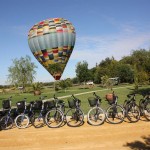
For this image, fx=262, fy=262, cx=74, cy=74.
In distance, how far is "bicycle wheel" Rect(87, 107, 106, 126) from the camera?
10997 mm

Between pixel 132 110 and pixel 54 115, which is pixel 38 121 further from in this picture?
pixel 132 110

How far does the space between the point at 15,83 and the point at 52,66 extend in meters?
29.3

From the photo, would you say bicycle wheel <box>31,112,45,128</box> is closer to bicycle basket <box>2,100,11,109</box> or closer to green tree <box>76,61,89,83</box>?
bicycle basket <box>2,100,11,109</box>

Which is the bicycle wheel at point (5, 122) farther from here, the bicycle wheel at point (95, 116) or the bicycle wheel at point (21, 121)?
the bicycle wheel at point (95, 116)

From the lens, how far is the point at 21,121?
1142 cm

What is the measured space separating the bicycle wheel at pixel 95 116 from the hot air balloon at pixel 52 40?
23.0 m

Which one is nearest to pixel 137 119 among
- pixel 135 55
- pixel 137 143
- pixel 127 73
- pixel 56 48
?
pixel 137 143

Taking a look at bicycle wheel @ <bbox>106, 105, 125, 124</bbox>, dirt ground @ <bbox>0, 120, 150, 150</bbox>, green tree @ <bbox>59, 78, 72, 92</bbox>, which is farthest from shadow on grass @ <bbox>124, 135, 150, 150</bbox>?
green tree @ <bbox>59, 78, 72, 92</bbox>

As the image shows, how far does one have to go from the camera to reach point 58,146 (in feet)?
28.0

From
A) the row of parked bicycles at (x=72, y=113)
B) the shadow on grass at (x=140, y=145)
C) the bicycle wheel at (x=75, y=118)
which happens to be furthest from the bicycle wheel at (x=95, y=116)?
the shadow on grass at (x=140, y=145)

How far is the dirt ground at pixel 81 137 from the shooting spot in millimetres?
8359

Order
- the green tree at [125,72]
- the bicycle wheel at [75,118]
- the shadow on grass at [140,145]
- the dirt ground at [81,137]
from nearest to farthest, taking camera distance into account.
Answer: the shadow on grass at [140,145]
the dirt ground at [81,137]
the bicycle wheel at [75,118]
the green tree at [125,72]

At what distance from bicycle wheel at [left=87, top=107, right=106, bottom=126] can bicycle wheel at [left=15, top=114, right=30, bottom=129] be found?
272 centimetres

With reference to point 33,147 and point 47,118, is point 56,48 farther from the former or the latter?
point 33,147
